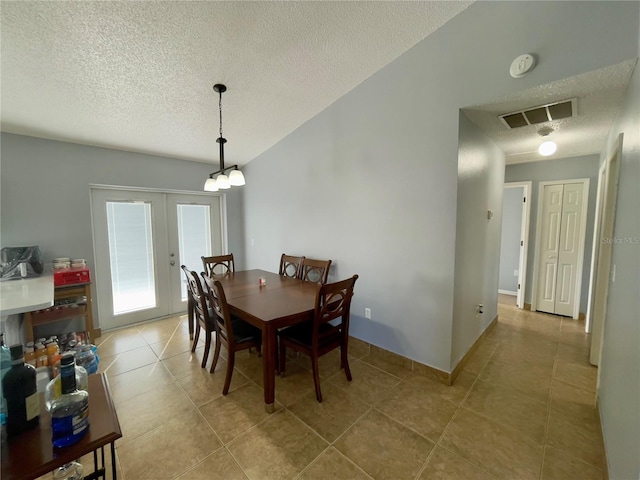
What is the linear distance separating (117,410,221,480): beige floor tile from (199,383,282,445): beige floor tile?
6 centimetres

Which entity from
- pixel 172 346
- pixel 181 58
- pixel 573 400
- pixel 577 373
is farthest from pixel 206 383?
pixel 577 373

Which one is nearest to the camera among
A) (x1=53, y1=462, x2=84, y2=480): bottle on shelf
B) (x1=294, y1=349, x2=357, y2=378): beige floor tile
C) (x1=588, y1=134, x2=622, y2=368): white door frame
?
(x1=53, y1=462, x2=84, y2=480): bottle on shelf

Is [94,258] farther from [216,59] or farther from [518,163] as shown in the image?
[518,163]

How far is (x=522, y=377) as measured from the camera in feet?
7.66

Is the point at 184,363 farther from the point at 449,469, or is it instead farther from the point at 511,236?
the point at 511,236

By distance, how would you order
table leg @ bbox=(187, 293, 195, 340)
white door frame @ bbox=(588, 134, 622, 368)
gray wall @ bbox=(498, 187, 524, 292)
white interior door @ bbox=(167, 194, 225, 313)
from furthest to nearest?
gray wall @ bbox=(498, 187, 524, 292) → white interior door @ bbox=(167, 194, 225, 313) → table leg @ bbox=(187, 293, 195, 340) → white door frame @ bbox=(588, 134, 622, 368)

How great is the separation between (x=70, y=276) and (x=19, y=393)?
257 cm

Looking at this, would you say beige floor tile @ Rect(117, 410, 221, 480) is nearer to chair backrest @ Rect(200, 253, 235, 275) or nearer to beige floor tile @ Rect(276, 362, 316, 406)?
beige floor tile @ Rect(276, 362, 316, 406)

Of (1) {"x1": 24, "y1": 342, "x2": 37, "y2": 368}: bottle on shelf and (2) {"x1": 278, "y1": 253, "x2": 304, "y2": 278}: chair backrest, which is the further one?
(2) {"x1": 278, "y1": 253, "x2": 304, "y2": 278}: chair backrest

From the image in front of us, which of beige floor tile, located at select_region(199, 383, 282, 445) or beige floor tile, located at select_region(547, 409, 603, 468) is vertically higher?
beige floor tile, located at select_region(547, 409, 603, 468)

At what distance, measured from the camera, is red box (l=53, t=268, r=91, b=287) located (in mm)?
2650

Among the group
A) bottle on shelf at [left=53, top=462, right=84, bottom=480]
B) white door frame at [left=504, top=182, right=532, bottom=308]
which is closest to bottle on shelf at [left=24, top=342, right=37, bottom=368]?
bottle on shelf at [left=53, top=462, right=84, bottom=480]

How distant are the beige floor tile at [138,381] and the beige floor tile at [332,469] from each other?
154 centimetres

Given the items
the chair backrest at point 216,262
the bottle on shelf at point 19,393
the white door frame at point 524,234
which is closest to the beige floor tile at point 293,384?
the bottle on shelf at point 19,393
